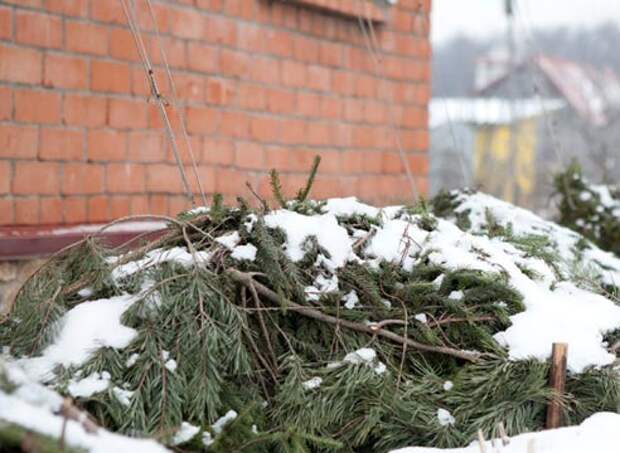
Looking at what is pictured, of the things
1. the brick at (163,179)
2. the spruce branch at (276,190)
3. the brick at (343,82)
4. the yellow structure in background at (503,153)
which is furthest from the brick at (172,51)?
the yellow structure in background at (503,153)

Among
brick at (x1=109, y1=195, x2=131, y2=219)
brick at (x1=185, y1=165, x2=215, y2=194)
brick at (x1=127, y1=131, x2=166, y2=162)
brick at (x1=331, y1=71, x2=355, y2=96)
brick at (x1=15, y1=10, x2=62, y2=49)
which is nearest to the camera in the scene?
brick at (x1=15, y1=10, x2=62, y2=49)

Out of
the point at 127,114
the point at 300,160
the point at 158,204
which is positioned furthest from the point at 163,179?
the point at 300,160

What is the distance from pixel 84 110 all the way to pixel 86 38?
1.00ft

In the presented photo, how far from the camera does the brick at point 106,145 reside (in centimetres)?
430

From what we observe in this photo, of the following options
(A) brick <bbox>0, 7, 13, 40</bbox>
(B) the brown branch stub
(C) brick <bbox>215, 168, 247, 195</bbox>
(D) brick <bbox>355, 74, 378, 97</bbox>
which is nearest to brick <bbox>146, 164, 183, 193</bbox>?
(C) brick <bbox>215, 168, 247, 195</bbox>

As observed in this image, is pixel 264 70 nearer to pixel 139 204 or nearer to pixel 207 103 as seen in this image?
pixel 207 103

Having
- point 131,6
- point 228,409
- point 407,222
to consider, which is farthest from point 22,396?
point 131,6

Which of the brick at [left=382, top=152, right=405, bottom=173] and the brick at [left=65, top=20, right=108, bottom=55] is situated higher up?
the brick at [left=65, top=20, right=108, bottom=55]

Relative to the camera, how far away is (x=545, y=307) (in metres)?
2.62

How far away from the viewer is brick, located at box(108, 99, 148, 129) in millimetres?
4414

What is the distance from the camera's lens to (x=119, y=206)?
14.6ft

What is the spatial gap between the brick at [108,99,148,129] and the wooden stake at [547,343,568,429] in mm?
2564

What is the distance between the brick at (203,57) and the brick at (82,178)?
0.81 metres

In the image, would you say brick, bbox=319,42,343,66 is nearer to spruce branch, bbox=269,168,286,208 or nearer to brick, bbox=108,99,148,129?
brick, bbox=108,99,148,129
